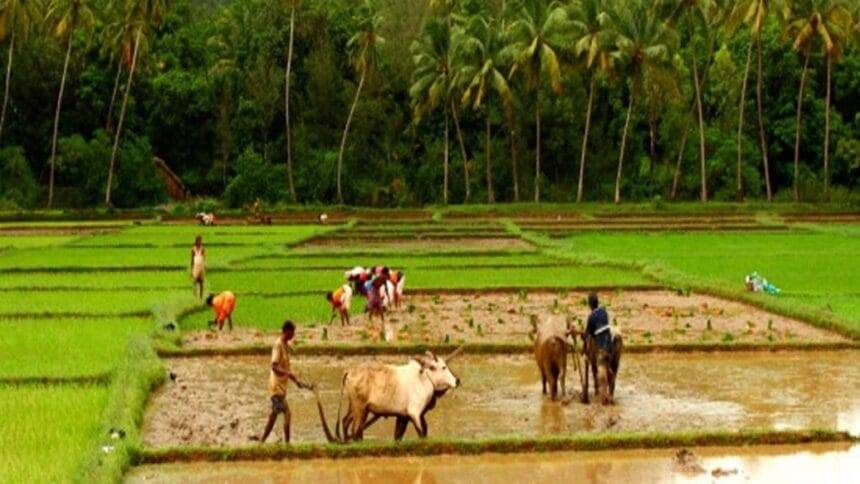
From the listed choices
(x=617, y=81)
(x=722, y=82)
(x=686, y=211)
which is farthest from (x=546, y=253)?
(x=722, y=82)

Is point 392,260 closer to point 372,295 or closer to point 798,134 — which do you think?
point 372,295

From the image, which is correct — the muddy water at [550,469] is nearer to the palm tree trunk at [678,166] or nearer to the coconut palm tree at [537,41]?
the coconut palm tree at [537,41]

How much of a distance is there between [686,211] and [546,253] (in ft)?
56.5

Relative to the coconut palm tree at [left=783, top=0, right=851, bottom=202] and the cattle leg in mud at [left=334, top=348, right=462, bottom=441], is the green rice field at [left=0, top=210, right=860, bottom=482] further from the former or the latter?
the coconut palm tree at [left=783, top=0, right=851, bottom=202]

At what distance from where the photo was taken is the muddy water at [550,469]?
403 inches

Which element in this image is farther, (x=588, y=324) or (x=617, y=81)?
(x=617, y=81)

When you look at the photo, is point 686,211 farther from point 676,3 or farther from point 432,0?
point 432,0

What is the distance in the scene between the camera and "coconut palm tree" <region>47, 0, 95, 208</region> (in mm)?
48188

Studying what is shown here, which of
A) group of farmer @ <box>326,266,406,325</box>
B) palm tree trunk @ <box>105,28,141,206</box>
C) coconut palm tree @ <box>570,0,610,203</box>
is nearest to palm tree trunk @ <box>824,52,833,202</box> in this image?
coconut palm tree @ <box>570,0,610,203</box>

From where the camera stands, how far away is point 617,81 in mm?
50812

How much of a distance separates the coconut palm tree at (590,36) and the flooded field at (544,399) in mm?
32191

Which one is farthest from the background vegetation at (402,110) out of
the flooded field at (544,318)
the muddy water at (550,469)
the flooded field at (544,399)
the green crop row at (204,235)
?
the muddy water at (550,469)

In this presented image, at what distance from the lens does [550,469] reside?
10.6 metres

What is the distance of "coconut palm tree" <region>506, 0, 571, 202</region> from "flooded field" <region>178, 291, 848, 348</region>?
1000 inches
